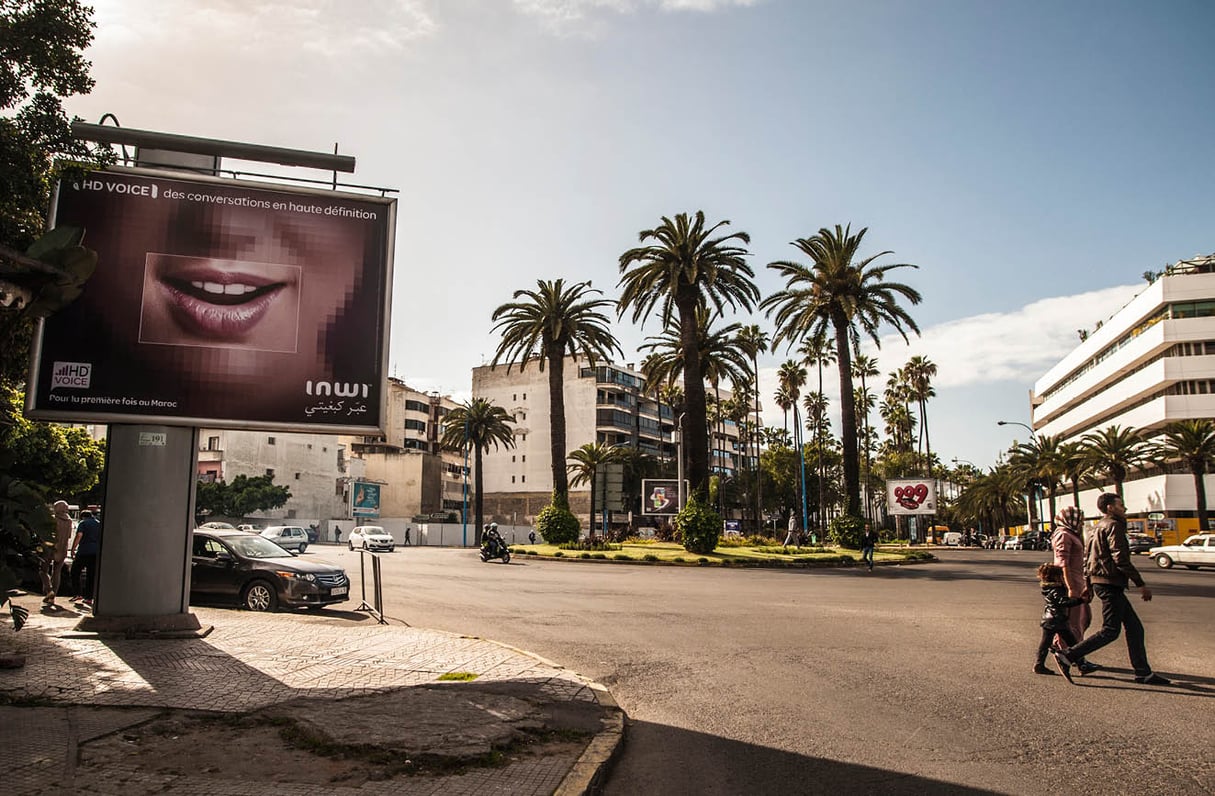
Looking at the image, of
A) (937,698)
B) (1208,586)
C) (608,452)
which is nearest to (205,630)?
(937,698)

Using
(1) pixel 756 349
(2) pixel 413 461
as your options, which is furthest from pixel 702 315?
(2) pixel 413 461

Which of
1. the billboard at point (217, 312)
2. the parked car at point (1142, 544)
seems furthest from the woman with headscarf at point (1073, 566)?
the parked car at point (1142, 544)

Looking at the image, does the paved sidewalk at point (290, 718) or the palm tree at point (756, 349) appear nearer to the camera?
the paved sidewalk at point (290, 718)

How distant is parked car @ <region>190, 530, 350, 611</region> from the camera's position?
14.0 m

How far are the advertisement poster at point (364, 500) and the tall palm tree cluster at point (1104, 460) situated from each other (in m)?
60.9

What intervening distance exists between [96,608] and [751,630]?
861cm

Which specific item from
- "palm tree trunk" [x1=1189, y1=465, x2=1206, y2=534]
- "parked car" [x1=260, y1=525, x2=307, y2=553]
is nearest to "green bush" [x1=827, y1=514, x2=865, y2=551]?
"parked car" [x1=260, y1=525, x2=307, y2=553]

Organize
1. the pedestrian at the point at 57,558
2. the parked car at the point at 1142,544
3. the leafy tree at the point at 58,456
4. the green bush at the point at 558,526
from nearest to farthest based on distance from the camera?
the pedestrian at the point at 57,558 → the leafy tree at the point at 58,456 → the green bush at the point at 558,526 → the parked car at the point at 1142,544

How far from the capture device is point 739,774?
17.3 ft

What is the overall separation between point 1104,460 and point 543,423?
54646mm

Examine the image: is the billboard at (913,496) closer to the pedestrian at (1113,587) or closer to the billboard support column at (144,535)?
the pedestrian at (1113,587)

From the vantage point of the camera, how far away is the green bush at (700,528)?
34.1 metres

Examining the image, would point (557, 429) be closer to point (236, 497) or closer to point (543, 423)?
point (236, 497)

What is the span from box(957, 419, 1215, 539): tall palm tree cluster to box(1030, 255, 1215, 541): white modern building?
1.46m
